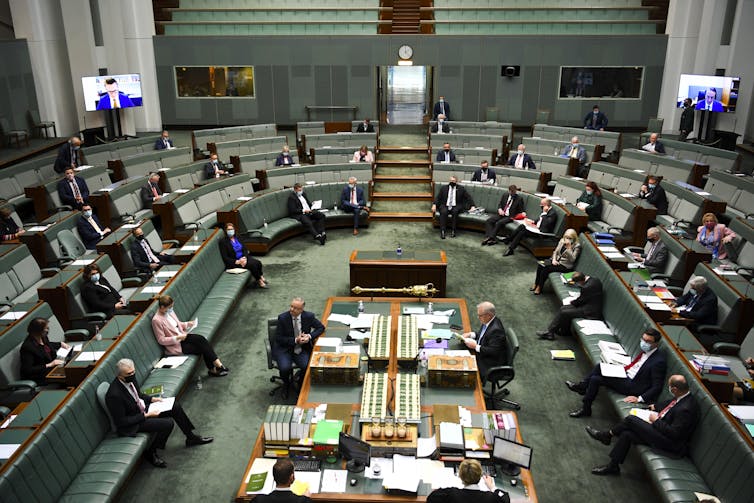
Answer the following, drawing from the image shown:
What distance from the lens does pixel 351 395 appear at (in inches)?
263

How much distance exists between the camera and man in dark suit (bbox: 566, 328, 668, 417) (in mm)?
6848

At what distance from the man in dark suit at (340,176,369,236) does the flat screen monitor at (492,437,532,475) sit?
9.13 meters

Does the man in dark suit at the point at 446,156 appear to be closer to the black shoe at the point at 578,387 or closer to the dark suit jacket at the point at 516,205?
the dark suit jacket at the point at 516,205

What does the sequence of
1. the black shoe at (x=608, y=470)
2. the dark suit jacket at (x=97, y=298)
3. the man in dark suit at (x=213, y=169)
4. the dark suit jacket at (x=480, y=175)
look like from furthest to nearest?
the man in dark suit at (x=213, y=169) < the dark suit jacket at (x=480, y=175) < the dark suit jacket at (x=97, y=298) < the black shoe at (x=608, y=470)

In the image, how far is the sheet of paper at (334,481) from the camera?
528 centimetres

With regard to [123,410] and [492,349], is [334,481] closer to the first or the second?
[123,410]

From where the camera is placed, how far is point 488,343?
24.6 feet

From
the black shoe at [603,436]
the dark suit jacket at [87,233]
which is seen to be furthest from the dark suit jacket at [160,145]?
the black shoe at [603,436]

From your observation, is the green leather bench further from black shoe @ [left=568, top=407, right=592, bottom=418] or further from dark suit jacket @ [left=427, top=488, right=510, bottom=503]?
dark suit jacket @ [left=427, top=488, right=510, bottom=503]

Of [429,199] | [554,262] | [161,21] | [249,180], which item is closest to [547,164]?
[429,199]

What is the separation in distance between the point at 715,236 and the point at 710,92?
10.4 meters

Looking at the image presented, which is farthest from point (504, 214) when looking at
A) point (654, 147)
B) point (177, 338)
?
point (177, 338)

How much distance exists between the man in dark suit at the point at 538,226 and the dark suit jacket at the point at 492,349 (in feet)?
17.6


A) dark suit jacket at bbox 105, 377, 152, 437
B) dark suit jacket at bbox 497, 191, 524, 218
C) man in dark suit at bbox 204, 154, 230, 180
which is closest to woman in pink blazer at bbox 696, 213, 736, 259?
dark suit jacket at bbox 497, 191, 524, 218
